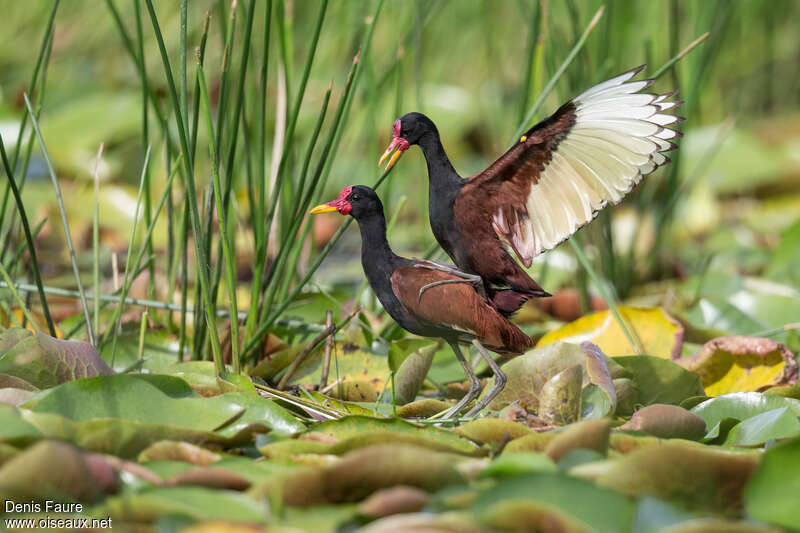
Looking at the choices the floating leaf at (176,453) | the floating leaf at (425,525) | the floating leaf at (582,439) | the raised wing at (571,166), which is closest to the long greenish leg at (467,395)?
the raised wing at (571,166)

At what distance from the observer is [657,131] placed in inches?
53.6

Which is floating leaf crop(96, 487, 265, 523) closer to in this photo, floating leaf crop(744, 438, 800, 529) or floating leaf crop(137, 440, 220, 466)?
floating leaf crop(137, 440, 220, 466)

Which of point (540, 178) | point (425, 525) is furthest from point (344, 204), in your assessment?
point (425, 525)

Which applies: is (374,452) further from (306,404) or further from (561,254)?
(561,254)

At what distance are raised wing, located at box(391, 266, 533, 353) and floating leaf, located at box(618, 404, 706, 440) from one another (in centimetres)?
25

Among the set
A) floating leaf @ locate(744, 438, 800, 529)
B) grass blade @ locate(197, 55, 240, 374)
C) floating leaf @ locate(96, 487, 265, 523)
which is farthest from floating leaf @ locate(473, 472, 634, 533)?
grass blade @ locate(197, 55, 240, 374)

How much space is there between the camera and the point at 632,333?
2061mm

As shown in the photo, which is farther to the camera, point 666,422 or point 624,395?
point 624,395

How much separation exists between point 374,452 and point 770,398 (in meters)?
0.83

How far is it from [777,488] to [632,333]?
1033mm

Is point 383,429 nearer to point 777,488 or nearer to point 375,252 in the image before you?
point 375,252

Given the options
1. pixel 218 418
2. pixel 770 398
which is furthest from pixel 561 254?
pixel 218 418

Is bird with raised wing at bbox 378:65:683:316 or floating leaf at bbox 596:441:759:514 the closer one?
floating leaf at bbox 596:441:759:514

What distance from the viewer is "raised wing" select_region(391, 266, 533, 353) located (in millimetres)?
1427
